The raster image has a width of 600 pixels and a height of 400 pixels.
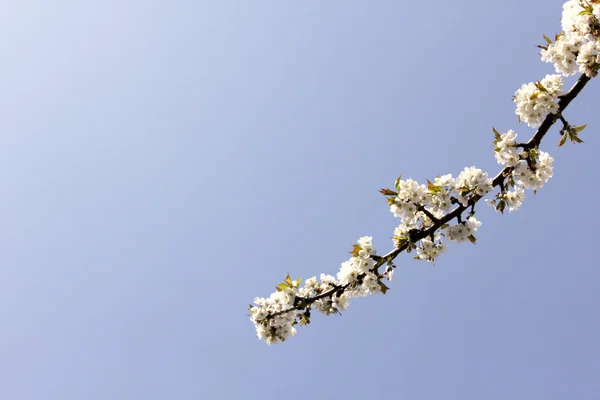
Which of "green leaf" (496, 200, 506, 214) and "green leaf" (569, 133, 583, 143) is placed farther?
"green leaf" (496, 200, 506, 214)

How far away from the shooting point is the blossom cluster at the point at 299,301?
8.70 m

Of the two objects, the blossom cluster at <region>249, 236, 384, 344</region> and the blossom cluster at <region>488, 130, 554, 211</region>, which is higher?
the blossom cluster at <region>249, 236, 384, 344</region>

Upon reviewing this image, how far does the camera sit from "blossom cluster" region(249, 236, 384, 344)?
8.70m

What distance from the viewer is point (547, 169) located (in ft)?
25.0

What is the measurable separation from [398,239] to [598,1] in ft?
15.6

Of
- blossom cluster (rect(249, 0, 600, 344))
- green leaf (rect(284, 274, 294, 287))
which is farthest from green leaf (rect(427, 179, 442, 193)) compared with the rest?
green leaf (rect(284, 274, 294, 287))

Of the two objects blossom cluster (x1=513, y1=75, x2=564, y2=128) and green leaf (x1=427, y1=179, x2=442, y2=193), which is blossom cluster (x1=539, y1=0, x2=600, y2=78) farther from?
green leaf (x1=427, y1=179, x2=442, y2=193)

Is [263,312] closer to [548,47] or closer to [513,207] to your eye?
[513,207]

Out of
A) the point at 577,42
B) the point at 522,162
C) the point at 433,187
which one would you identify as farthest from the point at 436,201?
the point at 577,42

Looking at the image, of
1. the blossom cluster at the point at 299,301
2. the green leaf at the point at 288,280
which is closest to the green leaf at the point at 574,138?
the blossom cluster at the point at 299,301

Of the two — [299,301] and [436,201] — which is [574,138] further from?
[299,301]

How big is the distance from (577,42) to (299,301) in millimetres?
6637

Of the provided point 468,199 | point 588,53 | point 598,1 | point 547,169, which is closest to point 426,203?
point 468,199

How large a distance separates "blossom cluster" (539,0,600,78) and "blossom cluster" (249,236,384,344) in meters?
4.71
